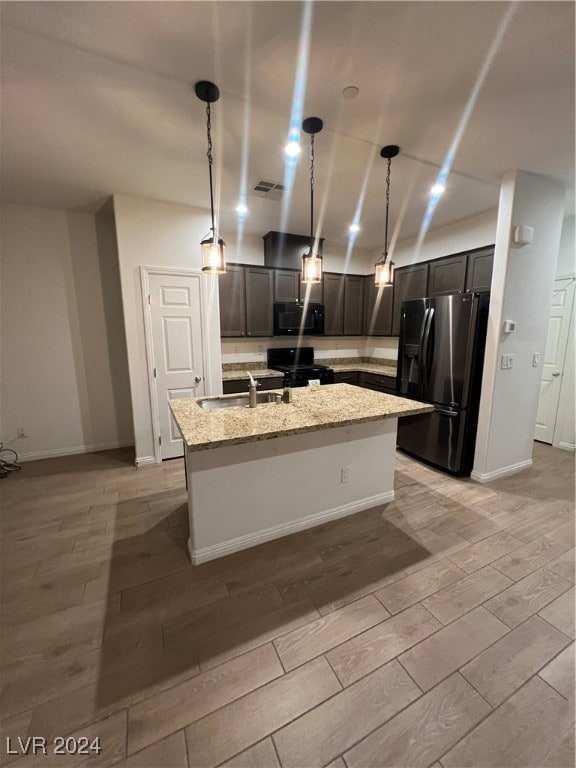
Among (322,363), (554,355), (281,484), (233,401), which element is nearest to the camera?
(281,484)

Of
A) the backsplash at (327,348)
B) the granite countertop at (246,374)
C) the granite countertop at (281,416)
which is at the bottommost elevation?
the granite countertop at (246,374)

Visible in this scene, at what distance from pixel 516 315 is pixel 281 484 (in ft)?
8.55

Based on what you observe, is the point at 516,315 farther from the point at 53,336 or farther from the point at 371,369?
the point at 53,336

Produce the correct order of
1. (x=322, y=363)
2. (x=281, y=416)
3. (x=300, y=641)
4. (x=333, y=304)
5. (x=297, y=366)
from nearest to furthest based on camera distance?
(x=300, y=641)
(x=281, y=416)
(x=297, y=366)
(x=333, y=304)
(x=322, y=363)

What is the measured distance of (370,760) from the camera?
1.10 metres

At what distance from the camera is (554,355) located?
396 centimetres

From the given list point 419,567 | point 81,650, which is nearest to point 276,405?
point 419,567

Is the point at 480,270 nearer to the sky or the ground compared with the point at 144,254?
nearer to the ground

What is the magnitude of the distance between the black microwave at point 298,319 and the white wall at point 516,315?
222 cm

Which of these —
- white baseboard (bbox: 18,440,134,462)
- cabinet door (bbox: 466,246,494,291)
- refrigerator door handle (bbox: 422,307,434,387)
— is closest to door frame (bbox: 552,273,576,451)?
cabinet door (bbox: 466,246,494,291)

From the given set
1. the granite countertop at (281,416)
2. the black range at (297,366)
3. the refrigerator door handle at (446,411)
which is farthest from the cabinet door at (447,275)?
the granite countertop at (281,416)

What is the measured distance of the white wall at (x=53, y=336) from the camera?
11.0 feet

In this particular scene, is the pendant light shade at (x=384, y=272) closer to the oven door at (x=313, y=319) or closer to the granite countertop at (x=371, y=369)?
the granite countertop at (x=371, y=369)

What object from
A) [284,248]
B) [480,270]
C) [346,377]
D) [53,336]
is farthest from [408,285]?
[53,336]
